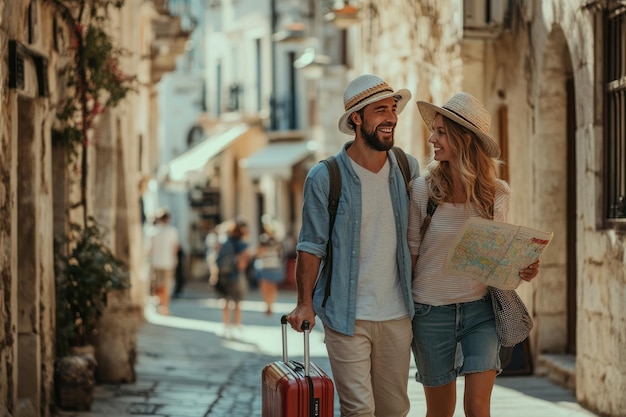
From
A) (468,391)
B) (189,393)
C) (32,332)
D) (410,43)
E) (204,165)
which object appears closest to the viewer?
(468,391)

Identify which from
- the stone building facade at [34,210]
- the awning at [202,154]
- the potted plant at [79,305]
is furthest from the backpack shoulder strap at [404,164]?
the awning at [202,154]

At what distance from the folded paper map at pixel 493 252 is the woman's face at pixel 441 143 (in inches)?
15.6

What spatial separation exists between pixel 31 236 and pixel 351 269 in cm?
398

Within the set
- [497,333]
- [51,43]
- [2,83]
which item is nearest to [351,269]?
[497,333]

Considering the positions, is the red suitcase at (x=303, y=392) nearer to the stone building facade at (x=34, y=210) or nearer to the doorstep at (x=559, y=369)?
the stone building facade at (x=34, y=210)

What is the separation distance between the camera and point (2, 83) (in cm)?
837

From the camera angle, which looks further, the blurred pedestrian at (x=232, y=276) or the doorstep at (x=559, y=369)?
the blurred pedestrian at (x=232, y=276)

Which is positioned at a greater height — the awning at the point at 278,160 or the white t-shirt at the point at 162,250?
the awning at the point at 278,160

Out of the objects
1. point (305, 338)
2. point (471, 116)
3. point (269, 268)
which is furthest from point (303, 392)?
point (269, 268)

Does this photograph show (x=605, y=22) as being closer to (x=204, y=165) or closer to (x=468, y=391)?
(x=468, y=391)

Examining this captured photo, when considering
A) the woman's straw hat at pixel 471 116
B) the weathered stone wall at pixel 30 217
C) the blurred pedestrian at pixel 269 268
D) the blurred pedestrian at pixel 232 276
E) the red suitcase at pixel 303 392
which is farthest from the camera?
the blurred pedestrian at pixel 269 268

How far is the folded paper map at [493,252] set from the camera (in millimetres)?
6027

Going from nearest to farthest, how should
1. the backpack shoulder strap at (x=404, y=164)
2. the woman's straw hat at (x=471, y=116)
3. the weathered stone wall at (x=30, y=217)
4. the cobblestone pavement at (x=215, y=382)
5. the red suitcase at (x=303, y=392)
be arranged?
the red suitcase at (x=303, y=392)
the woman's straw hat at (x=471, y=116)
the backpack shoulder strap at (x=404, y=164)
the weathered stone wall at (x=30, y=217)
the cobblestone pavement at (x=215, y=382)

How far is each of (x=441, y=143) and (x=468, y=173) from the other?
238 mm
